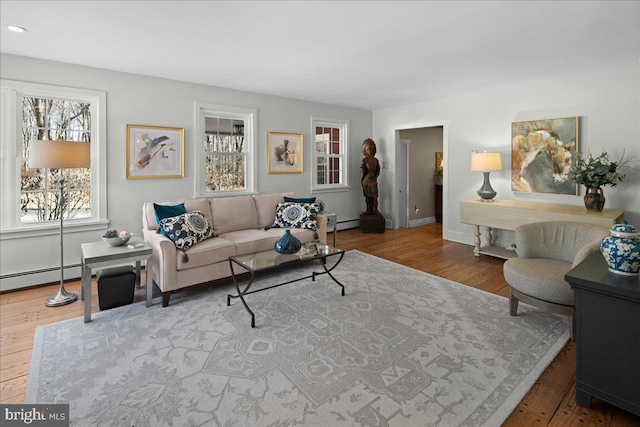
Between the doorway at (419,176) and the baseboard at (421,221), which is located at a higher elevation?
the doorway at (419,176)

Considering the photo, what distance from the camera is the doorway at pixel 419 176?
273 inches

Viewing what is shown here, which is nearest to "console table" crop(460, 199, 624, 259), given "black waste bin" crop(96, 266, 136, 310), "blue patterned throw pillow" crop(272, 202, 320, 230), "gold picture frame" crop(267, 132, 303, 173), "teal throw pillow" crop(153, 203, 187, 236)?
"blue patterned throw pillow" crop(272, 202, 320, 230)

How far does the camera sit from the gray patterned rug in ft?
5.71

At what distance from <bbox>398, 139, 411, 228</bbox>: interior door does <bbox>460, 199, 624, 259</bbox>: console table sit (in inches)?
82.9

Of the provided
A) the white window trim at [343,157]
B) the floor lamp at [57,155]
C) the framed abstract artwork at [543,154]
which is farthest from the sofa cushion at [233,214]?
the framed abstract artwork at [543,154]

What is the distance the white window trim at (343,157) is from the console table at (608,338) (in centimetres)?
456

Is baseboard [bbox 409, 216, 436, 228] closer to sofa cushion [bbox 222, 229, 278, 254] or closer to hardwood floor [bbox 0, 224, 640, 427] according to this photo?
hardwood floor [bbox 0, 224, 640, 427]

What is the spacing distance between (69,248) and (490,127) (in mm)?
5913

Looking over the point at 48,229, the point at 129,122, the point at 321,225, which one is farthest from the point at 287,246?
the point at 48,229

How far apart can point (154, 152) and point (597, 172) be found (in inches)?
211

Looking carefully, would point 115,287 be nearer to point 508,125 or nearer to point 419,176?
point 508,125

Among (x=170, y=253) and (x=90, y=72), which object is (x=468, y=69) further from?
(x=90, y=72)

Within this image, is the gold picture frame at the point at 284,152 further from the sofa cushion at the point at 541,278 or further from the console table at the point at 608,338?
the console table at the point at 608,338

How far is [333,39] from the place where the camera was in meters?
3.01
